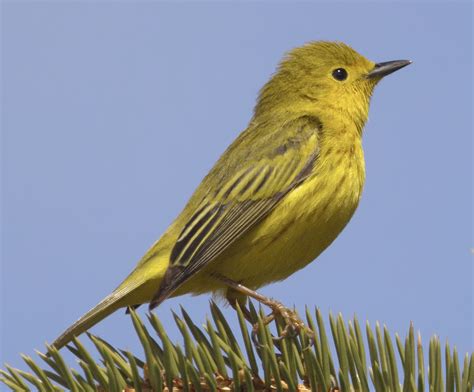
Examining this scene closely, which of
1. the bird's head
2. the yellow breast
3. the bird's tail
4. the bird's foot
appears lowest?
the bird's foot

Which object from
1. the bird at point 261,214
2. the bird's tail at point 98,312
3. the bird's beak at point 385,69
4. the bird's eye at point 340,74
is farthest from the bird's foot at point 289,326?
the bird's beak at point 385,69

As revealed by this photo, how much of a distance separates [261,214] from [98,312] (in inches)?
50.7

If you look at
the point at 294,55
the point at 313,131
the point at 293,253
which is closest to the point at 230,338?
the point at 293,253

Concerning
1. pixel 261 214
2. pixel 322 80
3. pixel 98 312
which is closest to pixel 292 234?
pixel 261 214

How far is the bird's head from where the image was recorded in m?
6.22

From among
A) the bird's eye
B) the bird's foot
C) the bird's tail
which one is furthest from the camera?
the bird's eye

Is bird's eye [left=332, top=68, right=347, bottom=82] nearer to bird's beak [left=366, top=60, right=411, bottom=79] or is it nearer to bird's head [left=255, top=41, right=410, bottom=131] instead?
bird's head [left=255, top=41, right=410, bottom=131]

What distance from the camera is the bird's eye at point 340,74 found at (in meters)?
6.38

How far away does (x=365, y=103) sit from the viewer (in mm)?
6258

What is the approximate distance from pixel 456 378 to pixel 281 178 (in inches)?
109

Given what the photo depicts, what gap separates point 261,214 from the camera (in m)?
5.05

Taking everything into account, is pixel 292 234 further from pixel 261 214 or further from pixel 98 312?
pixel 98 312

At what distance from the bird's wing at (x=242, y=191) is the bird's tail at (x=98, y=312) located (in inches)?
13.4

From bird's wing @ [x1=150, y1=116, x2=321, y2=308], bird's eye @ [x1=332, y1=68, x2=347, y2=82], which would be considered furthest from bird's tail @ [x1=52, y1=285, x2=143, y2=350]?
bird's eye @ [x1=332, y1=68, x2=347, y2=82]
